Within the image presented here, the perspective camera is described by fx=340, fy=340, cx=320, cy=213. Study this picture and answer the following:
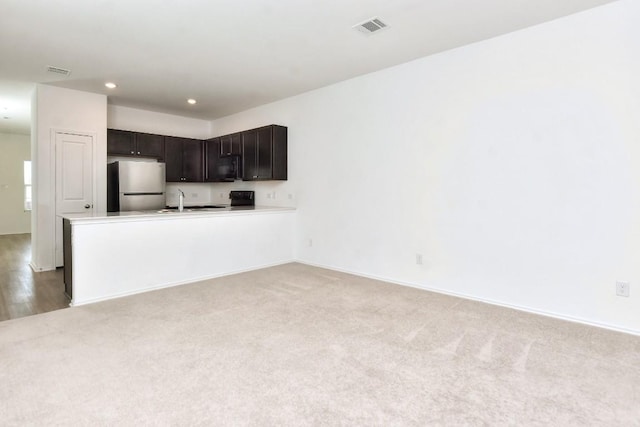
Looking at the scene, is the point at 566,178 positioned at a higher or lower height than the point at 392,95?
lower

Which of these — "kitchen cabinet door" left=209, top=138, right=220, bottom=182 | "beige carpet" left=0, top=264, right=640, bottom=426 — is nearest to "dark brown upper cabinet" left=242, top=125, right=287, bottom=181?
"kitchen cabinet door" left=209, top=138, right=220, bottom=182

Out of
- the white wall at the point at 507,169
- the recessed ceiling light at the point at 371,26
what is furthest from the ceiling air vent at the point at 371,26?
the white wall at the point at 507,169

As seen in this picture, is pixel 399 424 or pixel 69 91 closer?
pixel 399 424

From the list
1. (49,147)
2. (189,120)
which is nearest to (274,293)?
(49,147)

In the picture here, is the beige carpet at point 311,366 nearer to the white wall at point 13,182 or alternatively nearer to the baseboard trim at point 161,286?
the baseboard trim at point 161,286

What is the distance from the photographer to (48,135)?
486 centimetres

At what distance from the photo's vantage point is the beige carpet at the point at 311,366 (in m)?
1.74

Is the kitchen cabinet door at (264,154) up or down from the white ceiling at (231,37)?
down

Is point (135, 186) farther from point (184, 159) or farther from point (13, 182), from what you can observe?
point (13, 182)

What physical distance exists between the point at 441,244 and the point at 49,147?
5513 mm

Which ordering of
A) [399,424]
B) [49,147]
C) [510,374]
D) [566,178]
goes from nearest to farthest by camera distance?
[399,424] → [510,374] → [566,178] → [49,147]

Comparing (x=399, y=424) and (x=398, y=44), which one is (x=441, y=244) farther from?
(x=399, y=424)

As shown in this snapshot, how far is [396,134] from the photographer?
4.18 metres

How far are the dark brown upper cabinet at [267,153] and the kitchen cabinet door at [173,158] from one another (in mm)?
1560
